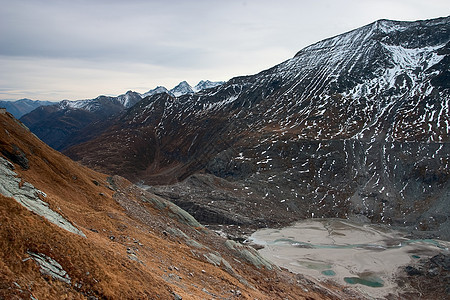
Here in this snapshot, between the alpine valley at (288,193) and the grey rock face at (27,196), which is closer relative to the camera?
the grey rock face at (27,196)

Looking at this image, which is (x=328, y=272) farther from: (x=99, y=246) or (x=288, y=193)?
A: (x=99, y=246)

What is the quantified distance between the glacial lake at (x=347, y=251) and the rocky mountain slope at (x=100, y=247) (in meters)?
16.6

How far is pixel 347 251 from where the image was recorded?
78.9 meters

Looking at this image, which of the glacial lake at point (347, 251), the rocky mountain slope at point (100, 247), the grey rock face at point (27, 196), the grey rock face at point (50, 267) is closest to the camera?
the grey rock face at point (50, 267)

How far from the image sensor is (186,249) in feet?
117

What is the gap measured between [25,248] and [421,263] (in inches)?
3159

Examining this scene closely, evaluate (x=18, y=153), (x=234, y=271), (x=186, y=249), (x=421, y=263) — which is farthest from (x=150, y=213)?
(x=421, y=263)

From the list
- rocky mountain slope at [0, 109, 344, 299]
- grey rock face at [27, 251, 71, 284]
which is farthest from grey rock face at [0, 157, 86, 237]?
grey rock face at [27, 251, 71, 284]

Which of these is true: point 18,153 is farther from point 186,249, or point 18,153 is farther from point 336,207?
point 336,207

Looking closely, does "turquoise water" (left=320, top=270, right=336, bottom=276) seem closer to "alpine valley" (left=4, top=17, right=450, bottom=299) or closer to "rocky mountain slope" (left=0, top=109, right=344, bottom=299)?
"alpine valley" (left=4, top=17, right=450, bottom=299)

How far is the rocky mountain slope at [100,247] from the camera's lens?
14.9m

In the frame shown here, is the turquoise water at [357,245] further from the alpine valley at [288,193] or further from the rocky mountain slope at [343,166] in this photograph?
the rocky mountain slope at [343,166]

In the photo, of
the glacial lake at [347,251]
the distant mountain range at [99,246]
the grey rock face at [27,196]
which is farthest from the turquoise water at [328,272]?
the grey rock face at [27,196]

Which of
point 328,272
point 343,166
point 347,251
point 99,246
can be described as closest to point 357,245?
point 347,251
